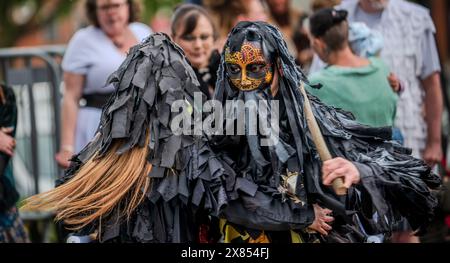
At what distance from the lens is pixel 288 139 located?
4777 mm

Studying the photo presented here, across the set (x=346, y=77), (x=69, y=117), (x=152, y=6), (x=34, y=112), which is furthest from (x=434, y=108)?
(x=152, y=6)

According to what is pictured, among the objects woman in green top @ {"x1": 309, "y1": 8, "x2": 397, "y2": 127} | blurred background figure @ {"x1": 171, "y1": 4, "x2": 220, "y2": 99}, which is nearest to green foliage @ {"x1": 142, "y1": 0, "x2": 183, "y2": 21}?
blurred background figure @ {"x1": 171, "y1": 4, "x2": 220, "y2": 99}

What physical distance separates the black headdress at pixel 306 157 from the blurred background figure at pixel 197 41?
166 cm

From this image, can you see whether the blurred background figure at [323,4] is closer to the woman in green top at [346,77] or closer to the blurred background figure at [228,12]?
the blurred background figure at [228,12]

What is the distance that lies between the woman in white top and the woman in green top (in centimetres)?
161

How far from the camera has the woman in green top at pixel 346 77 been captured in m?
5.82

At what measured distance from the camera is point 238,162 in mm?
4844

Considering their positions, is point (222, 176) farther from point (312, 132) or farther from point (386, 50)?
point (386, 50)

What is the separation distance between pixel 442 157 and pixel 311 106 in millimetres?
2475

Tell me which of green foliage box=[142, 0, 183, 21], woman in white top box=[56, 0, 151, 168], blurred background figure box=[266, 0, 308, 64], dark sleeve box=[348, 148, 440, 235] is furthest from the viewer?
green foliage box=[142, 0, 183, 21]

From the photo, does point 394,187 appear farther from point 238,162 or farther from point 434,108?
point 434,108

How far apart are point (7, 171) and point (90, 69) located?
1130 mm

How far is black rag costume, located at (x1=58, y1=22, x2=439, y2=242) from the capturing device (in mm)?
4688

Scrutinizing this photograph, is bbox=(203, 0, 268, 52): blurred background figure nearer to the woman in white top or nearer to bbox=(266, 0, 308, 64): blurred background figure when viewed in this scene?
bbox=(266, 0, 308, 64): blurred background figure
